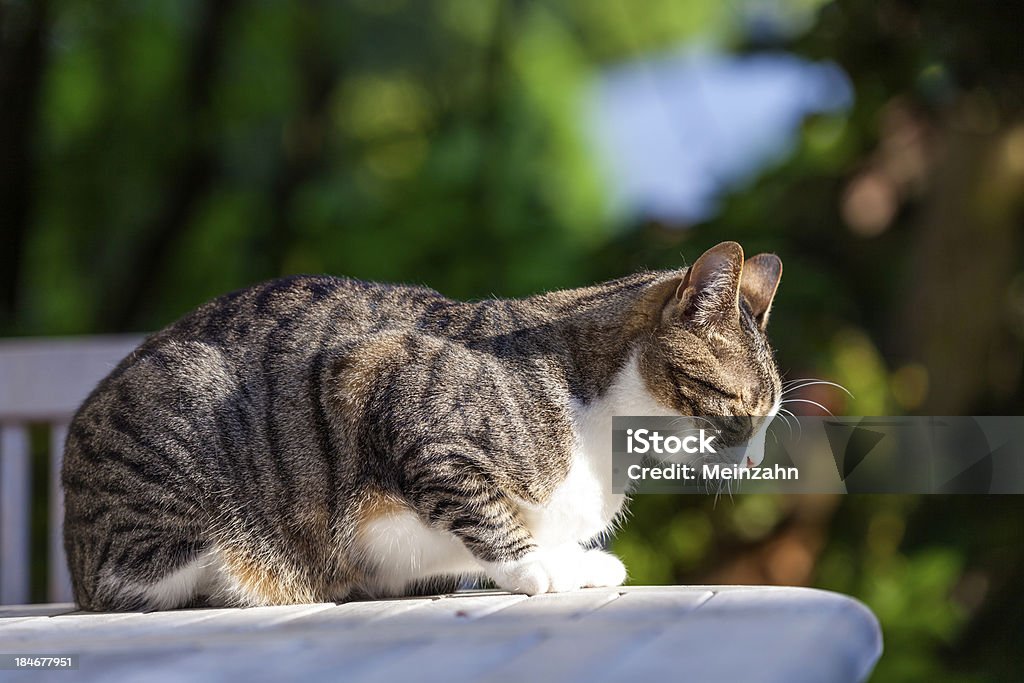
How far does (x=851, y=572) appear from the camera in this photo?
348 cm

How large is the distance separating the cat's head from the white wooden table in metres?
0.27

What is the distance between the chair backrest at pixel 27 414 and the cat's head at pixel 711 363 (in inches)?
53.3

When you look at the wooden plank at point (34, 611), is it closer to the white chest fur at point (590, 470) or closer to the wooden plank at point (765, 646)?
the white chest fur at point (590, 470)

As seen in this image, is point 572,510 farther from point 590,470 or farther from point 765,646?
point 765,646

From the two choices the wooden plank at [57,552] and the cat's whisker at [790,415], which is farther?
the wooden plank at [57,552]

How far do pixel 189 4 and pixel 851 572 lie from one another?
4028 millimetres

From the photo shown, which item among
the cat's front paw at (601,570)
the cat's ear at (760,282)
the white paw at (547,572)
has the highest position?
the cat's ear at (760,282)

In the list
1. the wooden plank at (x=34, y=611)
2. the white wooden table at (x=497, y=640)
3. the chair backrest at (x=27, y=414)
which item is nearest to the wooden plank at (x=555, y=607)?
the white wooden table at (x=497, y=640)

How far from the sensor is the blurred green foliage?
3.25 metres

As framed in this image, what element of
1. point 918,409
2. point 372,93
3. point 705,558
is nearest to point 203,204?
point 372,93

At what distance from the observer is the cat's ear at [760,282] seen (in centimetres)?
171

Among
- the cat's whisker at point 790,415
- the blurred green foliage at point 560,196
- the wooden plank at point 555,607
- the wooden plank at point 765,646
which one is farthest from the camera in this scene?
the blurred green foliage at point 560,196

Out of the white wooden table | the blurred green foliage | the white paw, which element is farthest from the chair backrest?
the blurred green foliage

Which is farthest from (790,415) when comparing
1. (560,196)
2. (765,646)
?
(560,196)
